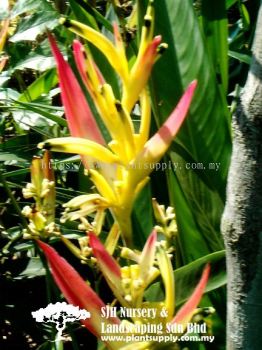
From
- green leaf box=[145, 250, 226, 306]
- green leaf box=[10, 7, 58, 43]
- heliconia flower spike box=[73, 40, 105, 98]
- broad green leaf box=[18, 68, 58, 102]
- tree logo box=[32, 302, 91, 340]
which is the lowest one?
tree logo box=[32, 302, 91, 340]

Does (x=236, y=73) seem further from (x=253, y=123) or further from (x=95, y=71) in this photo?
(x=253, y=123)

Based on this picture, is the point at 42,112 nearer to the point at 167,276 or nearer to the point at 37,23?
the point at 37,23

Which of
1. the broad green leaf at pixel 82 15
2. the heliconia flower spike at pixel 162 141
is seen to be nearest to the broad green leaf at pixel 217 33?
the broad green leaf at pixel 82 15

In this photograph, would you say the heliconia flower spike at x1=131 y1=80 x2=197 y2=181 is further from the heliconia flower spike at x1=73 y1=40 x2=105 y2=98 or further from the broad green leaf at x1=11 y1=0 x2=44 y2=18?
the broad green leaf at x1=11 y1=0 x2=44 y2=18

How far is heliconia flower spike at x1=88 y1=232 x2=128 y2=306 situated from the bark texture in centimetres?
11

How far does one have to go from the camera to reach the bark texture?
660 millimetres

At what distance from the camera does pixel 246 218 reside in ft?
2.24

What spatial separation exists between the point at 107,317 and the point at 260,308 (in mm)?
147

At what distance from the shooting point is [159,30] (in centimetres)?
115

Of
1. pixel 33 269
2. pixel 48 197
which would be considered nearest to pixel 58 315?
pixel 48 197

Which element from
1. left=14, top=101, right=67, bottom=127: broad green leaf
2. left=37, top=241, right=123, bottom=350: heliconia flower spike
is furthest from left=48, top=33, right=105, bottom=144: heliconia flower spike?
left=14, top=101, right=67, bottom=127: broad green leaf

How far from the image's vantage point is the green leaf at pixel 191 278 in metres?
0.87

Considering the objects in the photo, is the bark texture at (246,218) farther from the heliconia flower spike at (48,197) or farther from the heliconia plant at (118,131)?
the heliconia flower spike at (48,197)

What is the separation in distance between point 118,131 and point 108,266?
0.48ft
